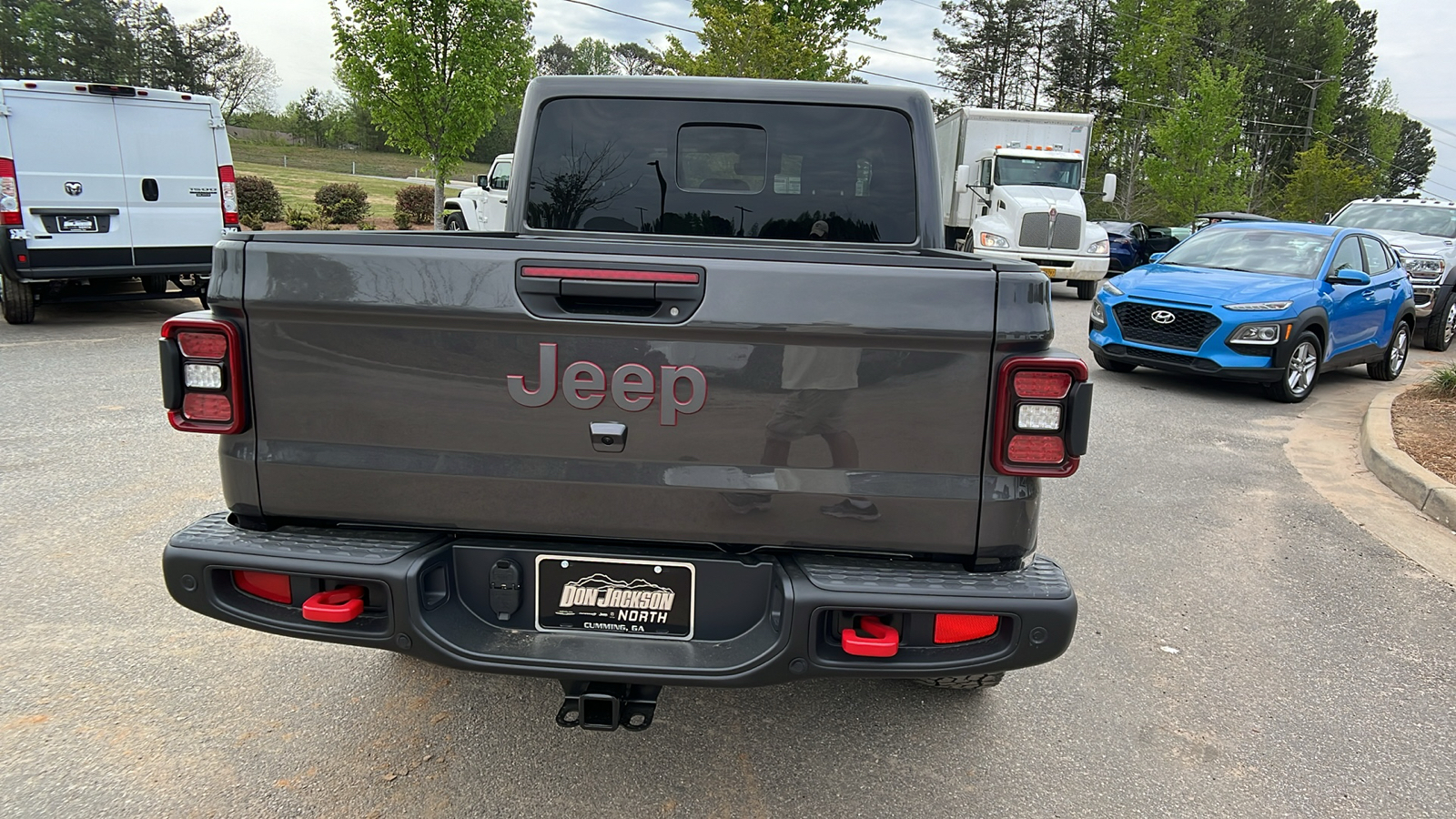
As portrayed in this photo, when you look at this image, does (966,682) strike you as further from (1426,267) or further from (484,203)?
(484,203)

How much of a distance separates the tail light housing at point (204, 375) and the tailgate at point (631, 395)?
49 millimetres

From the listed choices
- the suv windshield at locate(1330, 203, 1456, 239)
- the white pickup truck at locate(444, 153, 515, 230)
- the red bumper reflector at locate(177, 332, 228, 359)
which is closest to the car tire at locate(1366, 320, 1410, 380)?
the suv windshield at locate(1330, 203, 1456, 239)

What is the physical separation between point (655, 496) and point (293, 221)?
23.6 metres

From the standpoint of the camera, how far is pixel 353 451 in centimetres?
240

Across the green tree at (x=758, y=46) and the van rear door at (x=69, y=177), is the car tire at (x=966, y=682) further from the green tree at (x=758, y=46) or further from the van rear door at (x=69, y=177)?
the green tree at (x=758, y=46)

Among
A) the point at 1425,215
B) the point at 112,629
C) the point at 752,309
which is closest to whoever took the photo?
the point at 752,309

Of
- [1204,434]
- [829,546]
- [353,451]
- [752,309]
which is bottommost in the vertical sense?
[1204,434]

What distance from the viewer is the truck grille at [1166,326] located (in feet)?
29.2

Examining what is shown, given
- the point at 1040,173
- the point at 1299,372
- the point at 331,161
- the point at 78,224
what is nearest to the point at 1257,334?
the point at 1299,372

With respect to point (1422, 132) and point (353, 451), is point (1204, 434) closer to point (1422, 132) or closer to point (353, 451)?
point (353, 451)

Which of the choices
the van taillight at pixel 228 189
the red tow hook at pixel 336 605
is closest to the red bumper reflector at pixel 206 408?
the red tow hook at pixel 336 605

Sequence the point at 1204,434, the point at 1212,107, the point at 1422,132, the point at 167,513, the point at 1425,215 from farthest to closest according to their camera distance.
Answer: the point at 1422,132 < the point at 1212,107 < the point at 1425,215 < the point at 1204,434 < the point at 167,513

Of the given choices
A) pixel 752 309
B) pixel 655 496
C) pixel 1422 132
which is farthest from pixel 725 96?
pixel 1422 132

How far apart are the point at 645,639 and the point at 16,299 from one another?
11.4 metres
